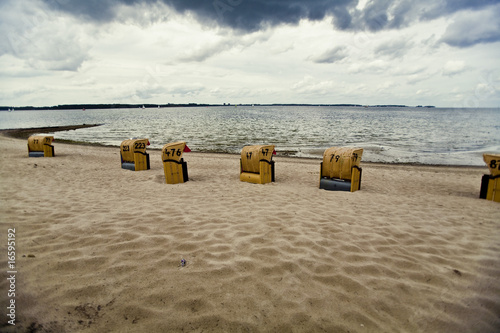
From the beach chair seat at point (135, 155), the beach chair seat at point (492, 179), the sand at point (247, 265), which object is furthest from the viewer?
the beach chair seat at point (135, 155)

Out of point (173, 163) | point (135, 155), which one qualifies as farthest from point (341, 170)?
point (135, 155)

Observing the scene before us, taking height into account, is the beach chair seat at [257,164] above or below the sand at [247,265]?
above

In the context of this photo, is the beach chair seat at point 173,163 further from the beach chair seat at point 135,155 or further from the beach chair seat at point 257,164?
the beach chair seat at point 135,155

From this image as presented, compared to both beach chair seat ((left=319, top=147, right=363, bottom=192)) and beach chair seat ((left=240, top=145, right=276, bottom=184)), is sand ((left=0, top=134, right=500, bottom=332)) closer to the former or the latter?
beach chair seat ((left=319, top=147, right=363, bottom=192))

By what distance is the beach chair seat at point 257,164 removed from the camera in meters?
8.91

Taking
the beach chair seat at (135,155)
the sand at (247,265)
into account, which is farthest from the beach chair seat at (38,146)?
the sand at (247,265)

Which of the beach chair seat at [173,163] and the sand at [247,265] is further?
the beach chair seat at [173,163]

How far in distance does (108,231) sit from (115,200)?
Result: 7.52ft

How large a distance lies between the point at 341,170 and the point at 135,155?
8444mm

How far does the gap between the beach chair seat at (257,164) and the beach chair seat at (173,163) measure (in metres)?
2.09

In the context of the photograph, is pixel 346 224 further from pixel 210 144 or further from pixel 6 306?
pixel 210 144

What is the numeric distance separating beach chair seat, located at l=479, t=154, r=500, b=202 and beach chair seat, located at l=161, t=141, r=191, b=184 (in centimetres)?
910

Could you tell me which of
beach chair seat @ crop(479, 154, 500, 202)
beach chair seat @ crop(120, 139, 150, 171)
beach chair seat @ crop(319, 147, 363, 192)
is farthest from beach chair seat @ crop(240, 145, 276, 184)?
beach chair seat @ crop(479, 154, 500, 202)

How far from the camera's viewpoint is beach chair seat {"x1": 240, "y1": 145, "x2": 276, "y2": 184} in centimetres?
891
